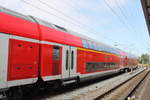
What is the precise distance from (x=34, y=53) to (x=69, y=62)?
2757 millimetres

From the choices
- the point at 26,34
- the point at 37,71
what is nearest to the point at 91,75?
the point at 37,71

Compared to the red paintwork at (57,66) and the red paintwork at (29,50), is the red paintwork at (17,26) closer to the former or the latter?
the red paintwork at (29,50)

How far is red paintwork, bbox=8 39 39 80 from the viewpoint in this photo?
591 cm

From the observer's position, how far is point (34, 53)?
6859mm

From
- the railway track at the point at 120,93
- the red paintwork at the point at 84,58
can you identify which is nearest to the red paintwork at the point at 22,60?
the railway track at the point at 120,93

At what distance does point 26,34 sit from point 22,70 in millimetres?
1337

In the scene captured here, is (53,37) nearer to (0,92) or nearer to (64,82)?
(64,82)

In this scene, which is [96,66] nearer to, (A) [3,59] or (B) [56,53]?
(B) [56,53]

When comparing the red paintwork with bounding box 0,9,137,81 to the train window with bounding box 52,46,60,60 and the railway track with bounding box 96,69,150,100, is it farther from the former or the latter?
the railway track with bounding box 96,69,150,100

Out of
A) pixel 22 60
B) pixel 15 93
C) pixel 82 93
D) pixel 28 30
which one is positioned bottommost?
pixel 82 93

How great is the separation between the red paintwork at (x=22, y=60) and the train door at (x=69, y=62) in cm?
208

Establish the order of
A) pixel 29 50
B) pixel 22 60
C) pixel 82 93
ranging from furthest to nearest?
pixel 82 93 → pixel 29 50 → pixel 22 60

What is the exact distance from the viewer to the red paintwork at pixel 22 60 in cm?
591

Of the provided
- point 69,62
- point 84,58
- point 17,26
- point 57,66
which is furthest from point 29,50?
point 84,58
